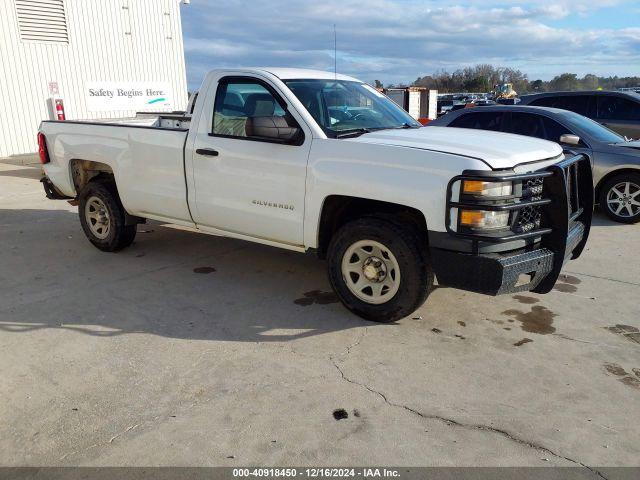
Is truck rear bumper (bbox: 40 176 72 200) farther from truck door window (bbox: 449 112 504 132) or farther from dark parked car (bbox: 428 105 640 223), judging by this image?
dark parked car (bbox: 428 105 640 223)

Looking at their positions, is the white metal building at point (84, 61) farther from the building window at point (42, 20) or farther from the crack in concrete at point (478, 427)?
the crack in concrete at point (478, 427)

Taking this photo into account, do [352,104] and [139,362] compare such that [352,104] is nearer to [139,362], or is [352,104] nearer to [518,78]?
[139,362]

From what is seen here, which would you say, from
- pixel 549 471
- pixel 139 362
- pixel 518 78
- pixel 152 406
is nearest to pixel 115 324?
pixel 139 362

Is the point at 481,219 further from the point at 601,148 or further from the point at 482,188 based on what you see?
the point at 601,148

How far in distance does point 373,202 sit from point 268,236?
1.05 m

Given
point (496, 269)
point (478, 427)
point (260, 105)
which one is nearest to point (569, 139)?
point (496, 269)

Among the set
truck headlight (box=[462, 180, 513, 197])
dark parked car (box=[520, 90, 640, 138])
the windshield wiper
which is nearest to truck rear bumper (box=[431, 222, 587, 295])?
truck headlight (box=[462, 180, 513, 197])

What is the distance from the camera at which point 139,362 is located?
12.1 feet

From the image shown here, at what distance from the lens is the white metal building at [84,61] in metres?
14.2

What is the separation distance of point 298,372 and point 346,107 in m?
2.46

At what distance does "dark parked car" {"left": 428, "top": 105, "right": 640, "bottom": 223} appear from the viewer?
7418 mm

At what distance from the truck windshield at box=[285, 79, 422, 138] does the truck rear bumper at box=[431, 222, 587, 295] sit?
138 cm

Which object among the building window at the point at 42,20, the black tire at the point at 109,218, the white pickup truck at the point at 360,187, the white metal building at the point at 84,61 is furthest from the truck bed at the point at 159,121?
the building window at the point at 42,20

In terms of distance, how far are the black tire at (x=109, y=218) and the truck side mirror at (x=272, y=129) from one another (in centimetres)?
244
